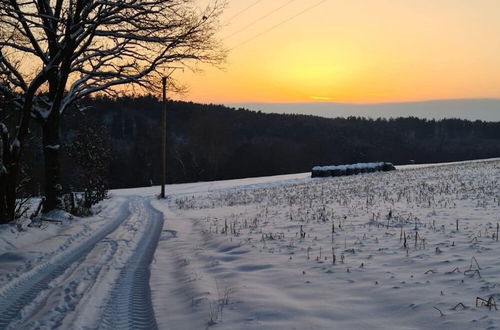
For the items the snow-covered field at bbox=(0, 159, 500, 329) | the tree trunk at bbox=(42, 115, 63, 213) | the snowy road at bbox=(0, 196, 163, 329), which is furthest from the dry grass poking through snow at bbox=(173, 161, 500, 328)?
the tree trunk at bbox=(42, 115, 63, 213)

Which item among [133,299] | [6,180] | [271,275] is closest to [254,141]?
[6,180]

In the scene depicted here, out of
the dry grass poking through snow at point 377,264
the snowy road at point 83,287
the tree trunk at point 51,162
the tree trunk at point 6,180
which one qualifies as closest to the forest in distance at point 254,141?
the tree trunk at point 51,162

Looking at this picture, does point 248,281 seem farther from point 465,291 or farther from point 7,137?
point 7,137

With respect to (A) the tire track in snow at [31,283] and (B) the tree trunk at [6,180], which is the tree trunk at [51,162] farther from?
(A) the tire track in snow at [31,283]

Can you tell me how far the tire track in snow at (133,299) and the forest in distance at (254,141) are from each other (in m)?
59.0

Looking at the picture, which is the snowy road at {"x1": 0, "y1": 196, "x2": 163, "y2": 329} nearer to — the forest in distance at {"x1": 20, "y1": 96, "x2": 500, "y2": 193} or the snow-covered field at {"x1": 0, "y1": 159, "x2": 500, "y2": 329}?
the snow-covered field at {"x1": 0, "y1": 159, "x2": 500, "y2": 329}

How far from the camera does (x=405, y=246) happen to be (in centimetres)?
711

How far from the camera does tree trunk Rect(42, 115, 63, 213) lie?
45.1 feet

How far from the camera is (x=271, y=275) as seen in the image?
254 inches

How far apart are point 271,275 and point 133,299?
208 centimetres

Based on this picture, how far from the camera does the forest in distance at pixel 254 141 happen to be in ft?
267

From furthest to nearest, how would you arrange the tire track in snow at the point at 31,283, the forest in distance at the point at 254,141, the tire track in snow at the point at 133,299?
the forest in distance at the point at 254,141
the tire track in snow at the point at 31,283
the tire track in snow at the point at 133,299

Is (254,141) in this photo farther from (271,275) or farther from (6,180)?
(271,275)

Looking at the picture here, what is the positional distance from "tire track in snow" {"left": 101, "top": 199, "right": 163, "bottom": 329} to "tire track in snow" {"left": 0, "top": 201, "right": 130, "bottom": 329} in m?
1.04
